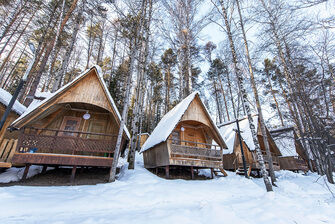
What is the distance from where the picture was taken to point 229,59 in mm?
11602

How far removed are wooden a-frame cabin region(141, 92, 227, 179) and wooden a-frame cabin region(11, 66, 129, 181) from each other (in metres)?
2.64

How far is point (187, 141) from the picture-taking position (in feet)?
31.0

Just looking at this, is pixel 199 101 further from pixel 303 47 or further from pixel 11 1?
pixel 11 1

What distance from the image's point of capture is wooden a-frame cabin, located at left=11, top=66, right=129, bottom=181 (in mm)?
7141

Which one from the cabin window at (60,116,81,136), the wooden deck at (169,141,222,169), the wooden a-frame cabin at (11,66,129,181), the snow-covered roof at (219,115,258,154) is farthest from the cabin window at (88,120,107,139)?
the snow-covered roof at (219,115,258,154)

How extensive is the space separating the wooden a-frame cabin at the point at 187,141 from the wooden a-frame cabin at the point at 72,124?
8.67 ft

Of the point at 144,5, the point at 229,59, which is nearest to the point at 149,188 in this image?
the point at 229,59

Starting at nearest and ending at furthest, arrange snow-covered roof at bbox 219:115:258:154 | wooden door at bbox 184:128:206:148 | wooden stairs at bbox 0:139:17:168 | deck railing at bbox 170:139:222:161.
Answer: wooden stairs at bbox 0:139:17:168
deck railing at bbox 170:139:222:161
wooden door at bbox 184:128:206:148
snow-covered roof at bbox 219:115:258:154

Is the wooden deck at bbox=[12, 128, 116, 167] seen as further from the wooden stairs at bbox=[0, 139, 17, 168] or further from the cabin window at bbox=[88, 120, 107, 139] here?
the cabin window at bbox=[88, 120, 107, 139]

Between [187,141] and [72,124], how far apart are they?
784cm

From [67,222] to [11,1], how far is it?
18.0 metres

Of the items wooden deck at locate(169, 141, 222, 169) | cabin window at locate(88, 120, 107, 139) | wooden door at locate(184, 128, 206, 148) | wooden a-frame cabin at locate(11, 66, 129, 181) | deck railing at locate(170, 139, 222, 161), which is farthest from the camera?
wooden door at locate(184, 128, 206, 148)

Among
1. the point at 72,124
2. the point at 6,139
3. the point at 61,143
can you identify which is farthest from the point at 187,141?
the point at 6,139

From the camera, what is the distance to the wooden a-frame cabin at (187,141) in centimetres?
910
